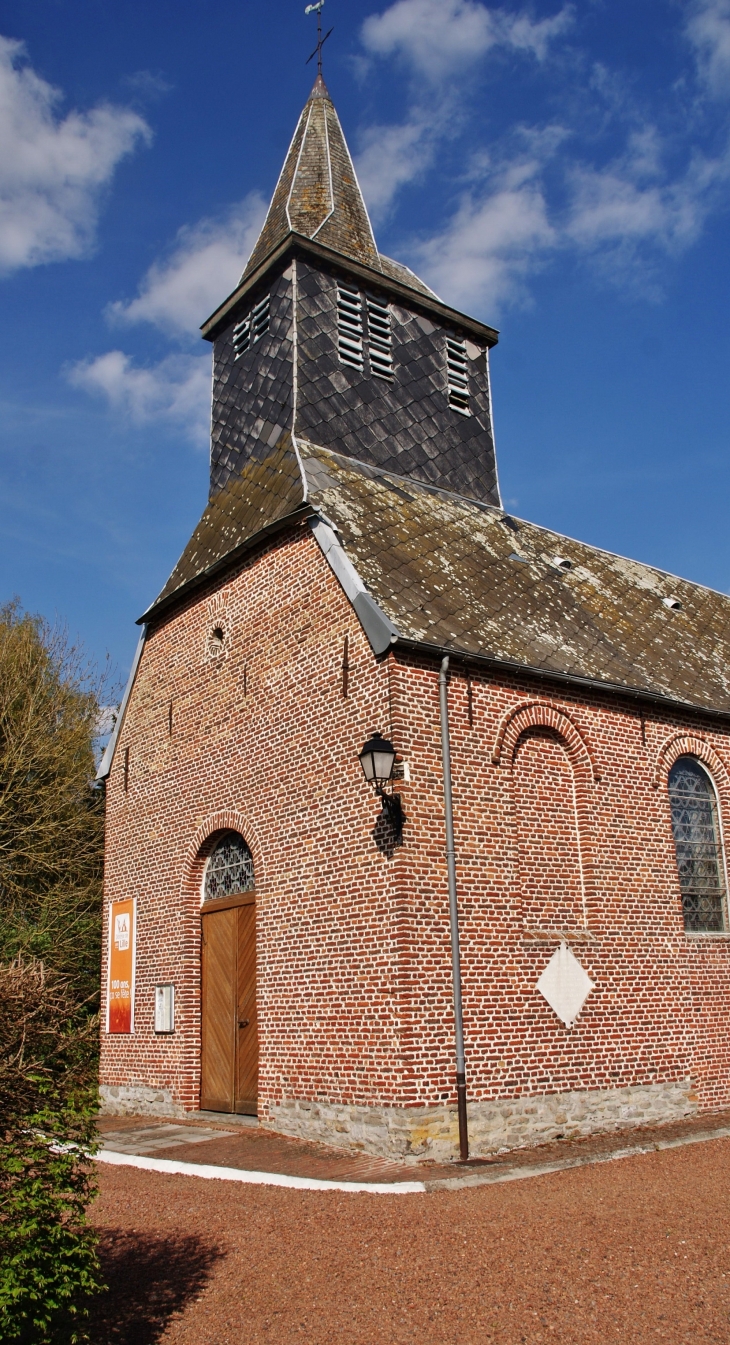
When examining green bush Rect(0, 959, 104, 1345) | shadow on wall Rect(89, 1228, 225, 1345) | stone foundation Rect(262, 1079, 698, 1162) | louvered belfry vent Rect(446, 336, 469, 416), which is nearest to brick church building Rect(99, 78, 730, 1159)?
stone foundation Rect(262, 1079, 698, 1162)

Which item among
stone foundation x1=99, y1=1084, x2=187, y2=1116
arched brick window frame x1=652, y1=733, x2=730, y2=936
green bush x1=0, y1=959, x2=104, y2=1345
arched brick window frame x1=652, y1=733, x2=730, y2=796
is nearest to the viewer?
green bush x1=0, y1=959, x2=104, y2=1345

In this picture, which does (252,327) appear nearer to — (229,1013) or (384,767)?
(384,767)

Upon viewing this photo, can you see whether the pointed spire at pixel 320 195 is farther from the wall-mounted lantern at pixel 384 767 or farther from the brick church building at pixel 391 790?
the wall-mounted lantern at pixel 384 767

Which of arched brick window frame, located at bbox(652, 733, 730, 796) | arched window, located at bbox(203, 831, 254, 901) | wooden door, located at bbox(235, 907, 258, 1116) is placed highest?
arched brick window frame, located at bbox(652, 733, 730, 796)

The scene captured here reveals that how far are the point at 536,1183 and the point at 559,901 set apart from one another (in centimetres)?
338

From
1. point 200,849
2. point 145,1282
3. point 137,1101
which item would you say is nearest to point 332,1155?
point 145,1282

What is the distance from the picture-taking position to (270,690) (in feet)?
38.5

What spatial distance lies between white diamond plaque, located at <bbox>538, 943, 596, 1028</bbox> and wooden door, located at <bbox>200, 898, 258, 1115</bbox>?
3.48 m

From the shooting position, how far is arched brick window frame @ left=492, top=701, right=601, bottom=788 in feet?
35.0

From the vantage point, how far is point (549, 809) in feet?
36.2

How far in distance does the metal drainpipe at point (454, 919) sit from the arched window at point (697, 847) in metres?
3.97

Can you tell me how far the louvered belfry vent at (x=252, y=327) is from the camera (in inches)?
607

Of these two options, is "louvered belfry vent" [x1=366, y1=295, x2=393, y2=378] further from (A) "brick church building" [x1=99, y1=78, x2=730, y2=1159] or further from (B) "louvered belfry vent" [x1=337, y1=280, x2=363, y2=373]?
(B) "louvered belfry vent" [x1=337, y1=280, x2=363, y2=373]

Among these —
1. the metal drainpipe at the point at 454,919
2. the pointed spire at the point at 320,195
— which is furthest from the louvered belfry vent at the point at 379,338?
the metal drainpipe at the point at 454,919
